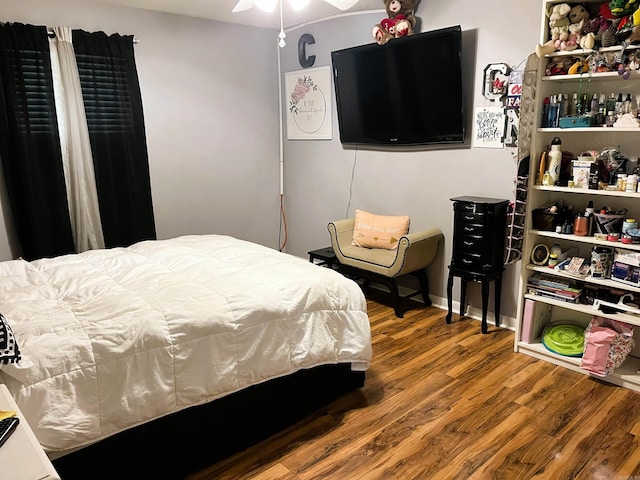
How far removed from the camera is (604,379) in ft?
9.03

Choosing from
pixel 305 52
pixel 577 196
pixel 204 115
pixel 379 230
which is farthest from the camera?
pixel 305 52

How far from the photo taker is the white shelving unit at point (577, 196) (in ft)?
8.71

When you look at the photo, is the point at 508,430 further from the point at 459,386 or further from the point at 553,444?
the point at 459,386

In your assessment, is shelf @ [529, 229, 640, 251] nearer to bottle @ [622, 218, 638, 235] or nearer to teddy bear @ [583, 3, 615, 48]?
bottle @ [622, 218, 638, 235]

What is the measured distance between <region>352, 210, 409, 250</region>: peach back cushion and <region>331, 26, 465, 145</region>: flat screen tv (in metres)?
0.63

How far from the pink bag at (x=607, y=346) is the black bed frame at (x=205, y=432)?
1.43m

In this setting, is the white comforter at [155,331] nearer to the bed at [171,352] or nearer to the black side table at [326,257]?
the bed at [171,352]

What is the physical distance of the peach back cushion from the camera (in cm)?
387

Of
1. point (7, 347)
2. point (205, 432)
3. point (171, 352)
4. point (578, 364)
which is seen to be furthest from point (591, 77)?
point (7, 347)

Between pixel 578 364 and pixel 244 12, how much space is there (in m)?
3.72

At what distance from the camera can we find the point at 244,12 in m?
4.11

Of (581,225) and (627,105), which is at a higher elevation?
(627,105)

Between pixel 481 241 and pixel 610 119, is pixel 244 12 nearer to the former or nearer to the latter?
pixel 481 241

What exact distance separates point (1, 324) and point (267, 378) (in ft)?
3.55
